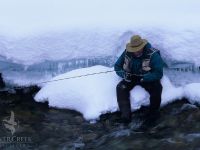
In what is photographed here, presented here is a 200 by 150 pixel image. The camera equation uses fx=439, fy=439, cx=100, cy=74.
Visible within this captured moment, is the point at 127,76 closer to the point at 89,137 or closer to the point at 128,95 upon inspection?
the point at 128,95

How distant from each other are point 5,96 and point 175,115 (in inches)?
114

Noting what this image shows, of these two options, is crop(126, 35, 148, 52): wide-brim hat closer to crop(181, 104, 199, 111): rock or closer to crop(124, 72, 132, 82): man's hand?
crop(124, 72, 132, 82): man's hand

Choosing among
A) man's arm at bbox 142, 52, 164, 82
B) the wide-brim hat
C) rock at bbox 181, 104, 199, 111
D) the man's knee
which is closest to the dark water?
rock at bbox 181, 104, 199, 111

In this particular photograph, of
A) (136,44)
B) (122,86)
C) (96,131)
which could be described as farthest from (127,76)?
(96,131)

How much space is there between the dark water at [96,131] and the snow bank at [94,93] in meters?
0.11

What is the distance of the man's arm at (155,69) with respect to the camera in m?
6.28

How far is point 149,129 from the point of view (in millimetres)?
6164

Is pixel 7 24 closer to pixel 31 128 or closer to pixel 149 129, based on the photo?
pixel 31 128

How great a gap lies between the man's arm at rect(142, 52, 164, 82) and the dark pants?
127 millimetres

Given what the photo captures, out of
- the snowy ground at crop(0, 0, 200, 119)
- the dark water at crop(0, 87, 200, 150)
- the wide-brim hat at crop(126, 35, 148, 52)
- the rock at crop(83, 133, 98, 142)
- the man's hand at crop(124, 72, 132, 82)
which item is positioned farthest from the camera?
the snowy ground at crop(0, 0, 200, 119)

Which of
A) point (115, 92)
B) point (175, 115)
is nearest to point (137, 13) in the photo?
point (115, 92)

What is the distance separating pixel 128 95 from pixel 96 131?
28.5 inches

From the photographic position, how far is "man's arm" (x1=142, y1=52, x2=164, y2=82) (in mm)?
6281

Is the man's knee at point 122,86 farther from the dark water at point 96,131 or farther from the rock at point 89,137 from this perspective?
the rock at point 89,137
